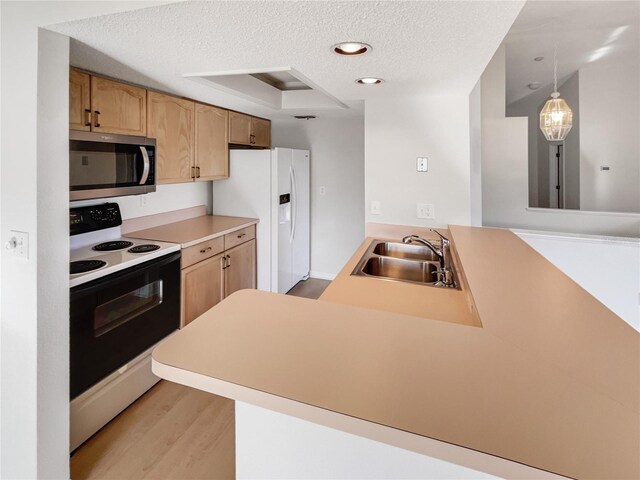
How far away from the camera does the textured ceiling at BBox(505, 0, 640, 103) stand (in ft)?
9.76

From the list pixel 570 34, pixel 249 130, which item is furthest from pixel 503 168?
pixel 249 130

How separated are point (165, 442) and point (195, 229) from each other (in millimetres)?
1620

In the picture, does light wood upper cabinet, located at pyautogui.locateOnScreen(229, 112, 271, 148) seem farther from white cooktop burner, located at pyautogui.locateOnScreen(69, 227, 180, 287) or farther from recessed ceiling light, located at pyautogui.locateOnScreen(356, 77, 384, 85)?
recessed ceiling light, located at pyautogui.locateOnScreen(356, 77, 384, 85)

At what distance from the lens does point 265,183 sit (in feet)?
11.6

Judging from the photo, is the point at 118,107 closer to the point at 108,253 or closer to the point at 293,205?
the point at 108,253

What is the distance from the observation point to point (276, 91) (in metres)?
3.31

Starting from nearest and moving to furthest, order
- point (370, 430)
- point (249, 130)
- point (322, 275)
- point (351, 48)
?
point (370, 430) < point (351, 48) < point (249, 130) < point (322, 275)

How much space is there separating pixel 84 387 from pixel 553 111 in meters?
4.74

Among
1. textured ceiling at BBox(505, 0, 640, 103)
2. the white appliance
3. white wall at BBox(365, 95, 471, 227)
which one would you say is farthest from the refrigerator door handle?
textured ceiling at BBox(505, 0, 640, 103)

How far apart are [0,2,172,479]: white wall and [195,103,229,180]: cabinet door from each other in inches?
61.6

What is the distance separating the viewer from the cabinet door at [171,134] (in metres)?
2.55

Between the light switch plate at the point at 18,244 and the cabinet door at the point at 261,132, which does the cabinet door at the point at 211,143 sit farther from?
the light switch plate at the point at 18,244

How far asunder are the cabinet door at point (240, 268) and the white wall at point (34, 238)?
1611 millimetres

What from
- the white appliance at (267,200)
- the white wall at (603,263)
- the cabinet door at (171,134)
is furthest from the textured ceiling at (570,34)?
the cabinet door at (171,134)
